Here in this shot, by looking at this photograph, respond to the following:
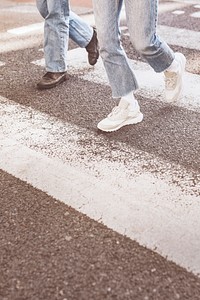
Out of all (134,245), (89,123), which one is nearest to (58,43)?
(89,123)

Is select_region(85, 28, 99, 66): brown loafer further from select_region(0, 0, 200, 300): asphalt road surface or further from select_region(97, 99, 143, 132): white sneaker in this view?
select_region(97, 99, 143, 132): white sneaker

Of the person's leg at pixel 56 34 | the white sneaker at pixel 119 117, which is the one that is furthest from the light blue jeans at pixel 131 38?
the person's leg at pixel 56 34

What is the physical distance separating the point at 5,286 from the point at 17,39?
12.1ft

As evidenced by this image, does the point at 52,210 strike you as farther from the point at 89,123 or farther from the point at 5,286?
the point at 89,123

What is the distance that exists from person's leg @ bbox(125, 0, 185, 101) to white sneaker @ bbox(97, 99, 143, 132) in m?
0.32

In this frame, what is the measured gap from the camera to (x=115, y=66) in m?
2.80

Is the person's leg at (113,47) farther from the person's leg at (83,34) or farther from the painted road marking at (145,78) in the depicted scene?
the person's leg at (83,34)

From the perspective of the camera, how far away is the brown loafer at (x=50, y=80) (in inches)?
143

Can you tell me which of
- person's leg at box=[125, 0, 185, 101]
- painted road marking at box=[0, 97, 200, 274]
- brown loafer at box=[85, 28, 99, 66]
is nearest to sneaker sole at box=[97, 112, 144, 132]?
painted road marking at box=[0, 97, 200, 274]

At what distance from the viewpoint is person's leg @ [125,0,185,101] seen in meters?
2.51

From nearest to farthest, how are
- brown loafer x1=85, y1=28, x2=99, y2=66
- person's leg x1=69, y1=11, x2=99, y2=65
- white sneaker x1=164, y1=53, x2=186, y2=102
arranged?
white sneaker x1=164, y1=53, x2=186, y2=102 → person's leg x1=69, y1=11, x2=99, y2=65 → brown loafer x1=85, y1=28, x2=99, y2=66

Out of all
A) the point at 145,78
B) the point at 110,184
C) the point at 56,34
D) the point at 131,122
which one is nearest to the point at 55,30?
the point at 56,34

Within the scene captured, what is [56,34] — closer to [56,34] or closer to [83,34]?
[56,34]

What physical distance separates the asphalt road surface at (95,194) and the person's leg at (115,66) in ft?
0.25
